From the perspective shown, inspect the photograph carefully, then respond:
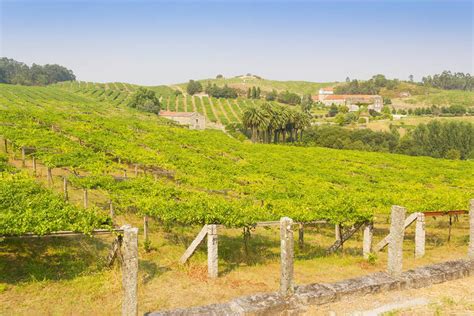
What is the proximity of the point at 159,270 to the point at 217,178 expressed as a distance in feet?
38.7

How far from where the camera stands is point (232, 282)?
38.1 ft

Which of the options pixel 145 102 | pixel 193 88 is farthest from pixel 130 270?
pixel 193 88

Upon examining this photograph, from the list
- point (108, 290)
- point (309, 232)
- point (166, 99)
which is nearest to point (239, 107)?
point (166, 99)

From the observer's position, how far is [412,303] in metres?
9.16

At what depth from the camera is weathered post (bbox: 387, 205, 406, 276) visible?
1073 centimetres

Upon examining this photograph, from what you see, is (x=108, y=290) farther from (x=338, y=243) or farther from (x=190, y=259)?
(x=338, y=243)

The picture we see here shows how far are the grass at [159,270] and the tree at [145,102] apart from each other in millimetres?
89433

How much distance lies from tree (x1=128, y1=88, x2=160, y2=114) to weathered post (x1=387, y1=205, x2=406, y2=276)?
96228 mm

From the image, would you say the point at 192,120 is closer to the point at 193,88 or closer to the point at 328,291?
the point at 193,88

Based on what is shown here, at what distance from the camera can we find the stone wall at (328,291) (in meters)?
8.08

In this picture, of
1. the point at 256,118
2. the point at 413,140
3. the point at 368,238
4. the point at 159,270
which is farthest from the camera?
the point at 413,140

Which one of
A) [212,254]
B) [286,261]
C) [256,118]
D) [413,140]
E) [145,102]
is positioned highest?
[145,102]

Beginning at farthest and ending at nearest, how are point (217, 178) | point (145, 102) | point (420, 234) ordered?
1. point (145, 102)
2. point (217, 178)
3. point (420, 234)

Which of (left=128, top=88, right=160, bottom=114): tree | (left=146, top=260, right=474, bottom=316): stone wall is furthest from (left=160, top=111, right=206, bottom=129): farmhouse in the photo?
(left=146, top=260, right=474, bottom=316): stone wall
